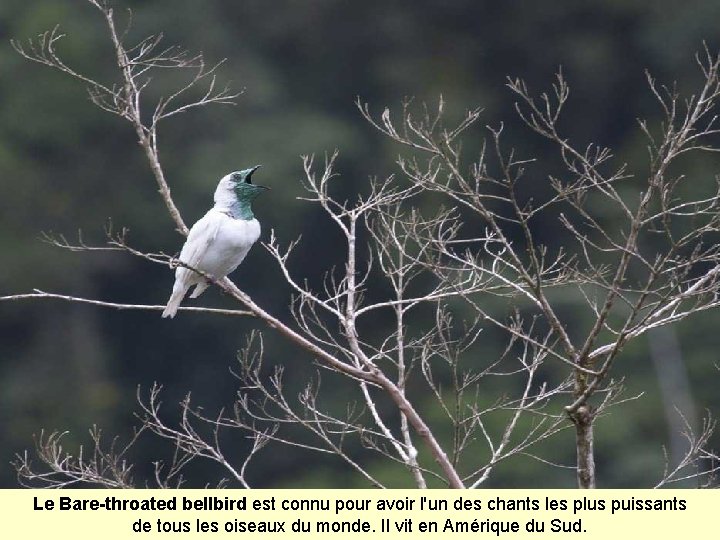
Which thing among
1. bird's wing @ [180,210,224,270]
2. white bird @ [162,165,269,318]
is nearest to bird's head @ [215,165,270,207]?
white bird @ [162,165,269,318]

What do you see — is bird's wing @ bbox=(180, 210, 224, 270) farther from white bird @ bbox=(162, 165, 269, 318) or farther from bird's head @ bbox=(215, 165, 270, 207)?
bird's head @ bbox=(215, 165, 270, 207)

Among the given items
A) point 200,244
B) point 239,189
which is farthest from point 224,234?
point 239,189

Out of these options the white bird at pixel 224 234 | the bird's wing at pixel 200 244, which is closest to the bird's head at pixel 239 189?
the white bird at pixel 224 234

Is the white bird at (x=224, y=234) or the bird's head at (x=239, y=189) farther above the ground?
the bird's head at (x=239, y=189)

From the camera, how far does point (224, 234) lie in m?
9.93

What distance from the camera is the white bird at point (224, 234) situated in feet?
32.6

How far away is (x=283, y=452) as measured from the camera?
29141mm

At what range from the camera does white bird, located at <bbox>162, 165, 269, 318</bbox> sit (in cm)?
992

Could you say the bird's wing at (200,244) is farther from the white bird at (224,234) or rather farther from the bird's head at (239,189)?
the bird's head at (239,189)

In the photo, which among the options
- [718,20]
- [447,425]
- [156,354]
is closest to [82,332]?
[156,354]

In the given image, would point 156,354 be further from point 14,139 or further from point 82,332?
point 14,139

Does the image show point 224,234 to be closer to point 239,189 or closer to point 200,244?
point 200,244
